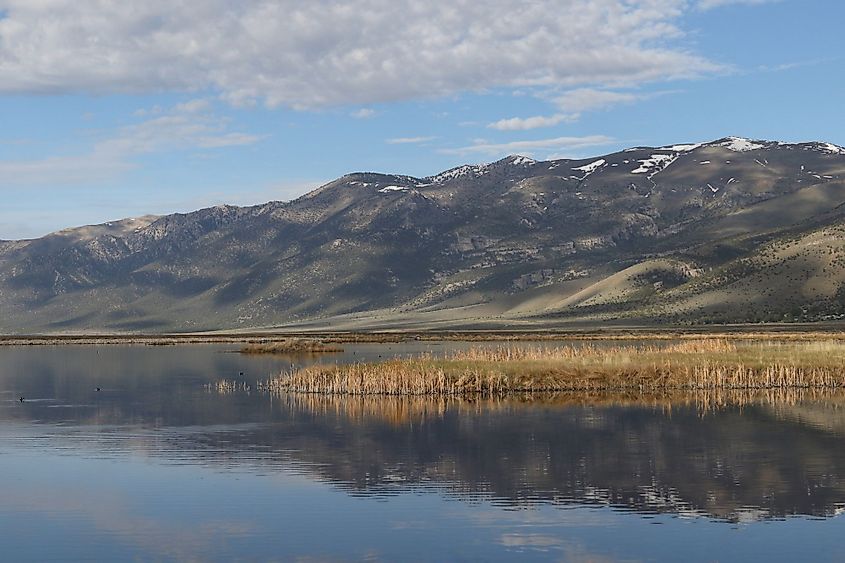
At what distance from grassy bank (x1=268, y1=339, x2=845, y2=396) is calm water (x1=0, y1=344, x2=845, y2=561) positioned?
12.1 ft

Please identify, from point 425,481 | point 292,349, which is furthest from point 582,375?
point 292,349

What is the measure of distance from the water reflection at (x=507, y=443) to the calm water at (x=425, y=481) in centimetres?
15

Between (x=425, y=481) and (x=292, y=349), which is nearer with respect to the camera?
(x=425, y=481)

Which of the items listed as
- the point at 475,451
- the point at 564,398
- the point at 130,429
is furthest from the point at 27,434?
the point at 564,398

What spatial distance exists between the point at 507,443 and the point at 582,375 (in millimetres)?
20989

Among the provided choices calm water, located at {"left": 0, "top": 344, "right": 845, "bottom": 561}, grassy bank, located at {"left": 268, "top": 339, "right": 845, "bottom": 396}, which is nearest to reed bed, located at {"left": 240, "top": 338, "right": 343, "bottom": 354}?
grassy bank, located at {"left": 268, "top": 339, "right": 845, "bottom": 396}

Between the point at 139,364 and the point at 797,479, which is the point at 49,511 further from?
the point at 139,364

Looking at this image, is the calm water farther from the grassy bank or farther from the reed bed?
the reed bed

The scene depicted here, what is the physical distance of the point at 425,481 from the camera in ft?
128

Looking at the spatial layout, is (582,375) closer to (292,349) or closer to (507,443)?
(507,443)

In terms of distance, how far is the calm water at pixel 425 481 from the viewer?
29438 millimetres

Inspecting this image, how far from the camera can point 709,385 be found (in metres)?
68.2

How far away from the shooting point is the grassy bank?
2606 inches

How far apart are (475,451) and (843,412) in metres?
21.1
